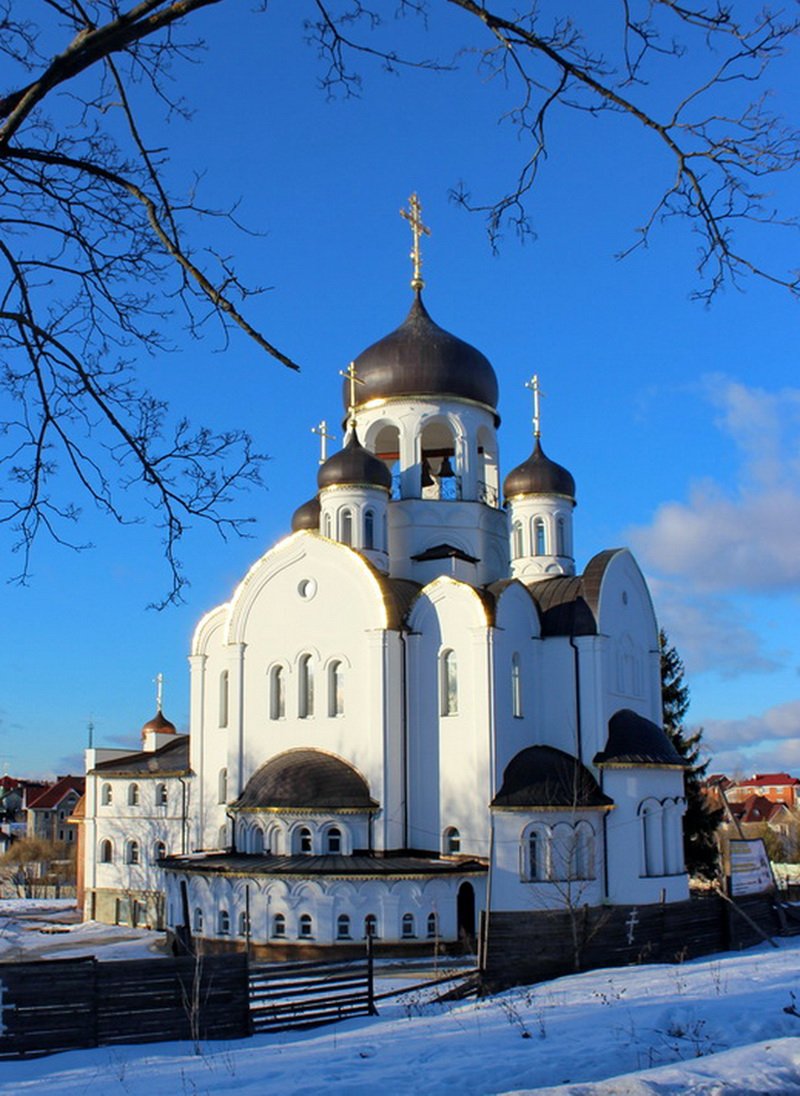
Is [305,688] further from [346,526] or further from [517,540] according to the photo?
[517,540]

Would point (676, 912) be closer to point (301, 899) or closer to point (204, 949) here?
point (301, 899)

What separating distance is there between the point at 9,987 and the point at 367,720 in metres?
13.9

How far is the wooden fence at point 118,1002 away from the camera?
36.3 feet

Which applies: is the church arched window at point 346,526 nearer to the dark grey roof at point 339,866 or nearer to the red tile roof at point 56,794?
the dark grey roof at point 339,866

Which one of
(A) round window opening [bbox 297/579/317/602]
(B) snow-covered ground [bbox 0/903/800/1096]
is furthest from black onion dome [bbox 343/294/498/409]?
(B) snow-covered ground [bbox 0/903/800/1096]

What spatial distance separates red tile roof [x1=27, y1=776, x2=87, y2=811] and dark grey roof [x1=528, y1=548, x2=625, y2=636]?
53282 mm

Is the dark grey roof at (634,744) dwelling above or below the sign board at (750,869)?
above

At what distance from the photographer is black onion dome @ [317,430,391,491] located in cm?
2744

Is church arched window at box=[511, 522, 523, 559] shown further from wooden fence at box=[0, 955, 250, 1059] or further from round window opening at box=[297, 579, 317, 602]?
wooden fence at box=[0, 955, 250, 1059]

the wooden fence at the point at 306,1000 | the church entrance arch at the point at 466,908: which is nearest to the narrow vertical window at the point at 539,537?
the church entrance arch at the point at 466,908

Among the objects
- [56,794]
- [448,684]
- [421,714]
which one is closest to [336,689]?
[421,714]

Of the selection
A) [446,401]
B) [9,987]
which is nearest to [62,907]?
[446,401]

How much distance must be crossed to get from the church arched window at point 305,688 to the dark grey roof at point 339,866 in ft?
11.0

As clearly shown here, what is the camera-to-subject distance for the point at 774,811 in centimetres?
8506
